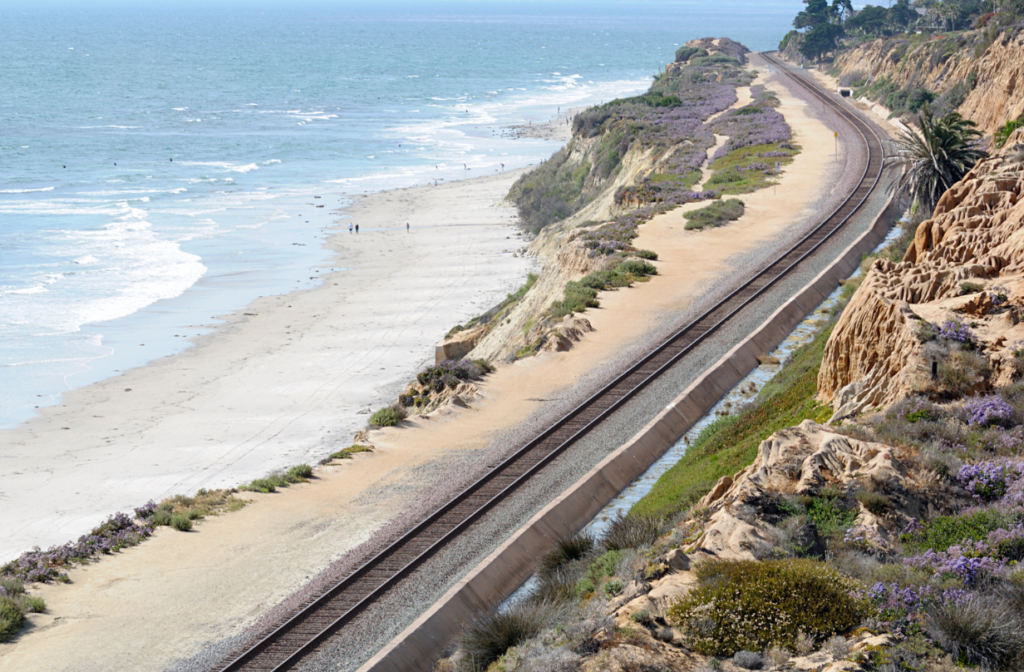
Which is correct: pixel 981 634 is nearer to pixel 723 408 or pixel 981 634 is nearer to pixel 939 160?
pixel 723 408

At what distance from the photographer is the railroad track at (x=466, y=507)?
51.6 ft

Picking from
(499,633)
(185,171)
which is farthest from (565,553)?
(185,171)

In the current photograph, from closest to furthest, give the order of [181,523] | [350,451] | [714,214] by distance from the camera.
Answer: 1. [181,523]
2. [350,451]
3. [714,214]

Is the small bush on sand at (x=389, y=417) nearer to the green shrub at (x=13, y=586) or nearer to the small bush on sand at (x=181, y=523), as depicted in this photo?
the small bush on sand at (x=181, y=523)

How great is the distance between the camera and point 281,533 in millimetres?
20031

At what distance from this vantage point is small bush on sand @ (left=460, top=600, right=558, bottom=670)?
14.3 meters

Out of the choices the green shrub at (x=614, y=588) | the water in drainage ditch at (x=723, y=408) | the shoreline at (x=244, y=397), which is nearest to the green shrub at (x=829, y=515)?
the green shrub at (x=614, y=588)

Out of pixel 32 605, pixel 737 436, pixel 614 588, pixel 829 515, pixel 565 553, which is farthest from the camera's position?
pixel 737 436

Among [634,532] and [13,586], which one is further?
[13,586]

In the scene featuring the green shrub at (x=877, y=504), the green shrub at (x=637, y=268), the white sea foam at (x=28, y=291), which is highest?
the white sea foam at (x=28, y=291)

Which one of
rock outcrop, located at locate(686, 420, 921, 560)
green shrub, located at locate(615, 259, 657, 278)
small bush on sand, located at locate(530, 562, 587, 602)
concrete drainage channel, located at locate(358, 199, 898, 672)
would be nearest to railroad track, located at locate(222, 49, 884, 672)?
concrete drainage channel, located at locate(358, 199, 898, 672)

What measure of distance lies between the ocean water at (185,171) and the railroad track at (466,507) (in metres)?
21.2

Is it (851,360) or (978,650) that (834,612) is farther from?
(851,360)

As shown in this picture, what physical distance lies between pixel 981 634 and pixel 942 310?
1001 centimetres
